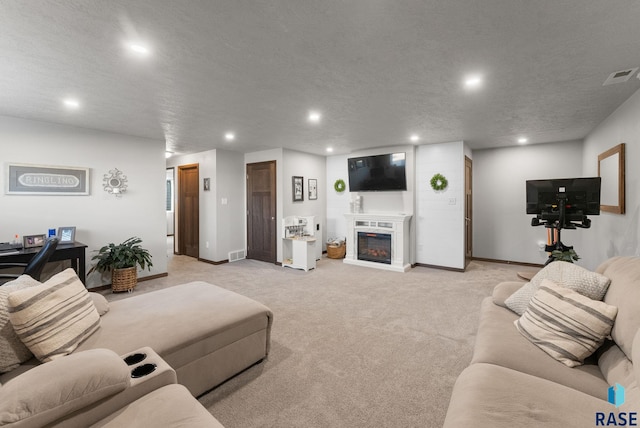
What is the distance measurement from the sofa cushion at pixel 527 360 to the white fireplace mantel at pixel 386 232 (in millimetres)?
3387

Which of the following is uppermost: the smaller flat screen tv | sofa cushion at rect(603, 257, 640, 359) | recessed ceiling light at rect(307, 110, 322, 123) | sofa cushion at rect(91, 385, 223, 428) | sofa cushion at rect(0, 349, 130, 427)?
recessed ceiling light at rect(307, 110, 322, 123)

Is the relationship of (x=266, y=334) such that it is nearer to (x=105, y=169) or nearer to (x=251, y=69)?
(x=251, y=69)

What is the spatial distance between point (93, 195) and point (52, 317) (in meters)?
3.30

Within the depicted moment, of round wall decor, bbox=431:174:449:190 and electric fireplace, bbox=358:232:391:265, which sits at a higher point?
round wall decor, bbox=431:174:449:190

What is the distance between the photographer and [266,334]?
7.65ft

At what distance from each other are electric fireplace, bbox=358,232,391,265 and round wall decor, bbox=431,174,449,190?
123cm

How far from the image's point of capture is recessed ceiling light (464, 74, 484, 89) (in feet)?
7.87

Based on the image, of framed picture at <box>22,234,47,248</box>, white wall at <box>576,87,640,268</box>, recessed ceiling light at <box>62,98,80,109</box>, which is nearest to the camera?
white wall at <box>576,87,640,268</box>

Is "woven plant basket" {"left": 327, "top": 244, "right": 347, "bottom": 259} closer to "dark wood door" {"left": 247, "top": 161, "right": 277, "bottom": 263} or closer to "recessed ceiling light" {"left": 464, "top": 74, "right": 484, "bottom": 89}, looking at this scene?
"dark wood door" {"left": 247, "top": 161, "right": 277, "bottom": 263}

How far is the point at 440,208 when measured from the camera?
5242 mm

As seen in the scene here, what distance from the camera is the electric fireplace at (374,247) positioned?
5.48 meters

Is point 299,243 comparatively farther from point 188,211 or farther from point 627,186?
point 627,186

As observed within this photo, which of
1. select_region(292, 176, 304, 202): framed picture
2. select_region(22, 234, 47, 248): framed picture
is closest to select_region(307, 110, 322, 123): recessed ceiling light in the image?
select_region(292, 176, 304, 202): framed picture

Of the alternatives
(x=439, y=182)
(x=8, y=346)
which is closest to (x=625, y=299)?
(x=8, y=346)
